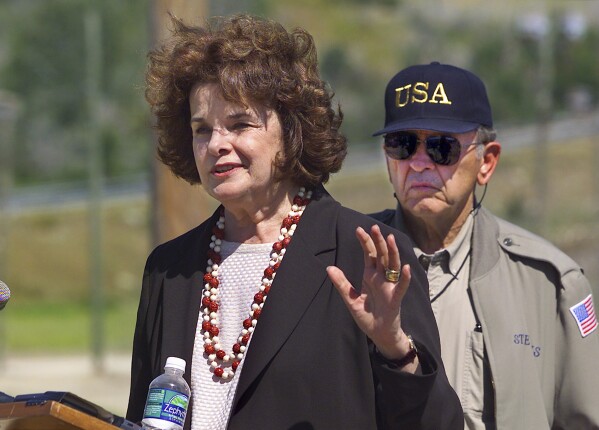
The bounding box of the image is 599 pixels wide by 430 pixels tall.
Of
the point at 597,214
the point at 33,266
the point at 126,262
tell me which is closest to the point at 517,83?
the point at 597,214

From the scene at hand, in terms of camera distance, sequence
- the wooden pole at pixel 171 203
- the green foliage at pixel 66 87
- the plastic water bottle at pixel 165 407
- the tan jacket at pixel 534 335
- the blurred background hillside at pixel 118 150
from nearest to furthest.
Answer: the plastic water bottle at pixel 165 407 < the tan jacket at pixel 534 335 < the wooden pole at pixel 171 203 < the blurred background hillside at pixel 118 150 < the green foliage at pixel 66 87

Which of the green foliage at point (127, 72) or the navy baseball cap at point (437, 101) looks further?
the green foliage at point (127, 72)

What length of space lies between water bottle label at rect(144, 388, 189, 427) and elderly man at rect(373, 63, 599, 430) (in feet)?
3.80

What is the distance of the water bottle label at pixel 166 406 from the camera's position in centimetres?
288

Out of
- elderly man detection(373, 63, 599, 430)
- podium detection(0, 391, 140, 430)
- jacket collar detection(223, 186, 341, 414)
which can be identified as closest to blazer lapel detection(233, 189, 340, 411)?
jacket collar detection(223, 186, 341, 414)

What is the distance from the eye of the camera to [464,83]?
13.4 feet

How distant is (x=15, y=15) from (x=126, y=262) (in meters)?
10.5

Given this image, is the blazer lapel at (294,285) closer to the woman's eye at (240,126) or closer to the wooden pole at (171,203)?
the woman's eye at (240,126)

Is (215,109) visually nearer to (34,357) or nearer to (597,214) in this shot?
(34,357)

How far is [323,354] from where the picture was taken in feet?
10.0

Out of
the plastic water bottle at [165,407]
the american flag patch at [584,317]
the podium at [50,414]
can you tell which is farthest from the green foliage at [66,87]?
the podium at [50,414]

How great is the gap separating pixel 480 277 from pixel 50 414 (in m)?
1.80

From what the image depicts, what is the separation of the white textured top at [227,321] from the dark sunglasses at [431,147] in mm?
850

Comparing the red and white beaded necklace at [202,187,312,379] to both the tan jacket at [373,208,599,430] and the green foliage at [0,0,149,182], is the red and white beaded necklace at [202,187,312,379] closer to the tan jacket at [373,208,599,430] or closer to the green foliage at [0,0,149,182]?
the tan jacket at [373,208,599,430]
